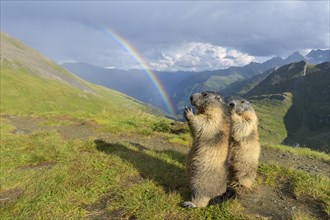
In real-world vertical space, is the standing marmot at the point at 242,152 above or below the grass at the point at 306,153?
above

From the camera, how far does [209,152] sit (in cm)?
824

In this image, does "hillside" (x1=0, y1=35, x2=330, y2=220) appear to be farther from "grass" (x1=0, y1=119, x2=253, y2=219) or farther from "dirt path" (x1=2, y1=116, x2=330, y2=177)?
"dirt path" (x1=2, y1=116, x2=330, y2=177)

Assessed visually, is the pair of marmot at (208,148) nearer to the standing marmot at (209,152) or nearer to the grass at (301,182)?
the standing marmot at (209,152)

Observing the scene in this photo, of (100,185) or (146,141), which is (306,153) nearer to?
(146,141)

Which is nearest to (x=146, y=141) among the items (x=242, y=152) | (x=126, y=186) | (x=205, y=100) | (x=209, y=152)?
(x=126, y=186)

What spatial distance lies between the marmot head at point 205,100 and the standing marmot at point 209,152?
0.03 meters


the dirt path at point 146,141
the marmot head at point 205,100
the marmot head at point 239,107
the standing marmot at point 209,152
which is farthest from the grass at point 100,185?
the dirt path at point 146,141

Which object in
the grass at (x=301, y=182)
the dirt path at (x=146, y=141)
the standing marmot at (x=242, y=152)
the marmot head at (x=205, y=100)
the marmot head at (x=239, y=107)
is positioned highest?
the marmot head at (x=205, y=100)

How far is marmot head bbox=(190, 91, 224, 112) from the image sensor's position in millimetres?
8445

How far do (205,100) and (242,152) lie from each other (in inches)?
78.4

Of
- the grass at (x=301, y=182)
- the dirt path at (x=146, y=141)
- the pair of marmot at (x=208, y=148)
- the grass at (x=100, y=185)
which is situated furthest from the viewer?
the dirt path at (x=146, y=141)

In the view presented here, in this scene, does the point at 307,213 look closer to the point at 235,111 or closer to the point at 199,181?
the point at 199,181

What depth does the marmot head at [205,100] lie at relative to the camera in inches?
332

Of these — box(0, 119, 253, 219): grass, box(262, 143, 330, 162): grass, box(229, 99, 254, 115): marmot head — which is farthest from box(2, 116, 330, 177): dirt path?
box(229, 99, 254, 115): marmot head
